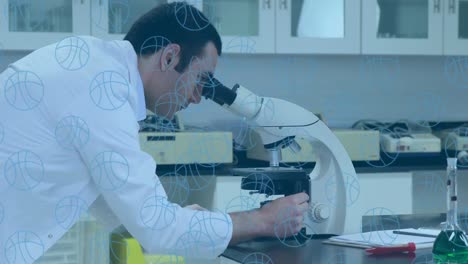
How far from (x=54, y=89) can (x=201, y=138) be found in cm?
53

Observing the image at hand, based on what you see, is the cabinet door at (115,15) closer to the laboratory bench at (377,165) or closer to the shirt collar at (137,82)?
the shirt collar at (137,82)

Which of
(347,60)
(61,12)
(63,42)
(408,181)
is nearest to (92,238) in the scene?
(63,42)

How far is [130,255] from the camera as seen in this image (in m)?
1.22

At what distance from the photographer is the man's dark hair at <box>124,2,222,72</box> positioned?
4.00ft

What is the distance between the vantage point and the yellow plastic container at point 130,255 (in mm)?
1212

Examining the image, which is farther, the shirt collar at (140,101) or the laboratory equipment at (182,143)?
the laboratory equipment at (182,143)

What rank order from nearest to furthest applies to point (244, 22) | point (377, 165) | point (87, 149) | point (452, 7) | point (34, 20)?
point (87, 149) → point (34, 20) → point (377, 165) → point (244, 22) → point (452, 7)

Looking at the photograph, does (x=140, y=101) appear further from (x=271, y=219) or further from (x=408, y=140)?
(x=408, y=140)

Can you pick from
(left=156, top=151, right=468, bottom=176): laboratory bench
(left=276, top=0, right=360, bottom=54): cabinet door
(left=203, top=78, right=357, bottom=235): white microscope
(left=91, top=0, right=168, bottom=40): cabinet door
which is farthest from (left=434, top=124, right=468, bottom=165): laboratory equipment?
(left=91, top=0, right=168, bottom=40): cabinet door

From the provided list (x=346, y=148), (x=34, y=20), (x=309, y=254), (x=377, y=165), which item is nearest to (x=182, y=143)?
(x=309, y=254)

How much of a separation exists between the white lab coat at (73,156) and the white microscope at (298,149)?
21cm

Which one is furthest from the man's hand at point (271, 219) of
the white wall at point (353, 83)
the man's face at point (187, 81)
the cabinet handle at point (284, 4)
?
the cabinet handle at point (284, 4)

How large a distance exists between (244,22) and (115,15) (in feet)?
3.14

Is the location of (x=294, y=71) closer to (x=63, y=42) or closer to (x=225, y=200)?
(x=225, y=200)
